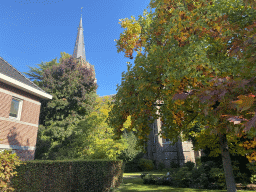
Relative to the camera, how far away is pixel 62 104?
19562 millimetres

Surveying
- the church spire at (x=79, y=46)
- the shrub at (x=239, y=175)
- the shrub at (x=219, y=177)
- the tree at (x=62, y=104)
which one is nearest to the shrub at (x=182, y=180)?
the shrub at (x=219, y=177)

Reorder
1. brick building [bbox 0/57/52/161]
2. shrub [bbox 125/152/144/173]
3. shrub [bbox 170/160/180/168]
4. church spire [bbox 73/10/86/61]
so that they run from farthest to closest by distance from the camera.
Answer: church spire [bbox 73/10/86/61] < shrub [bbox 125/152/144/173] < shrub [bbox 170/160/180/168] < brick building [bbox 0/57/52/161]

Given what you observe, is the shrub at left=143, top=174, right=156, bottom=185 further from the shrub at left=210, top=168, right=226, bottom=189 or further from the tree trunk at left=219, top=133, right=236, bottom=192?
the tree trunk at left=219, top=133, right=236, bottom=192

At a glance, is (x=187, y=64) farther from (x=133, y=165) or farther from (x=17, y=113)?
(x=133, y=165)

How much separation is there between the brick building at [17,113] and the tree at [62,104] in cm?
547

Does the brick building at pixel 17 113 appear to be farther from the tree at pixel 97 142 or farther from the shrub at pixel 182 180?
the shrub at pixel 182 180

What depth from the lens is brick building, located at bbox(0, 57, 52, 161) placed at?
1088 cm

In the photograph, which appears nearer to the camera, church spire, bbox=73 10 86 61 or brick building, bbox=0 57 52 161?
brick building, bbox=0 57 52 161

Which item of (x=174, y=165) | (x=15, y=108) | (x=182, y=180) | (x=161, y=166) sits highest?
(x=15, y=108)

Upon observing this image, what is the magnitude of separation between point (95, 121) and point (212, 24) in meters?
10.9

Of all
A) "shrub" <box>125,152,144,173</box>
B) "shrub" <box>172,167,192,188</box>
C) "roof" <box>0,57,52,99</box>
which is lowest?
"shrub" <box>125,152,144,173</box>

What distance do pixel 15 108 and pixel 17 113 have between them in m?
0.38

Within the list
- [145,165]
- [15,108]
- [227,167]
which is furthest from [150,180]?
[145,165]

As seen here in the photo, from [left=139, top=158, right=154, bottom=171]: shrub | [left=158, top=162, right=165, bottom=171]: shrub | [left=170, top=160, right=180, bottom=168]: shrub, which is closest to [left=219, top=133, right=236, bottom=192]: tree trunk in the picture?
[left=170, top=160, right=180, bottom=168]: shrub
